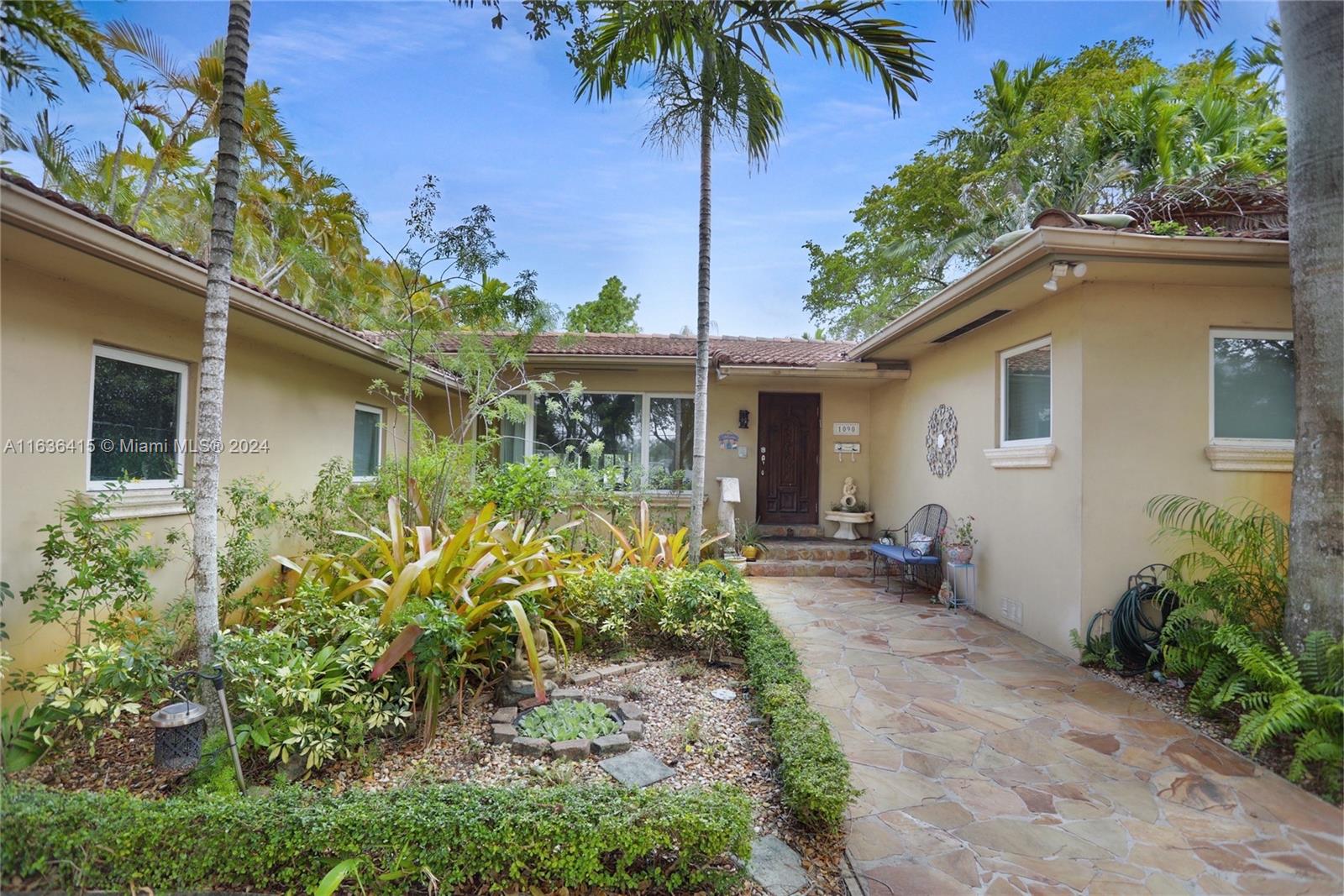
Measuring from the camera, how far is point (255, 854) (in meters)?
2.13

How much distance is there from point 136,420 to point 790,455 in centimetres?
789

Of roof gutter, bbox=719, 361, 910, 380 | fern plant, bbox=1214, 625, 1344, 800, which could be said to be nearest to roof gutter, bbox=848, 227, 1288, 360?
fern plant, bbox=1214, 625, 1344, 800

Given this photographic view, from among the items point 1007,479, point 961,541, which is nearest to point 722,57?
point 1007,479

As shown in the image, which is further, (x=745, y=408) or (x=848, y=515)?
(x=745, y=408)

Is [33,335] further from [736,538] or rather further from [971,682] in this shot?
[736,538]

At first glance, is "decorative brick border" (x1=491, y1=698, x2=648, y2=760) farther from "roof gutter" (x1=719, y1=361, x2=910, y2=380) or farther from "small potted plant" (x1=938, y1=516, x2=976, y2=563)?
"roof gutter" (x1=719, y1=361, x2=910, y2=380)

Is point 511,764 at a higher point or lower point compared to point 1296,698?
lower

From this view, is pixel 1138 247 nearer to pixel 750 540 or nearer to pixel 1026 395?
pixel 1026 395

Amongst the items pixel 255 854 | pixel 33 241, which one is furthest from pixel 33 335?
pixel 255 854

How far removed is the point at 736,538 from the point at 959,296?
14.4 ft

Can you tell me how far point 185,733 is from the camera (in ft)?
8.78

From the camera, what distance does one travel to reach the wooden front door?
942 centimetres

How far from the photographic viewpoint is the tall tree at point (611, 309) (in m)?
21.8

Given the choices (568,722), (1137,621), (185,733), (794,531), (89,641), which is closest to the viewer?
(185,733)
